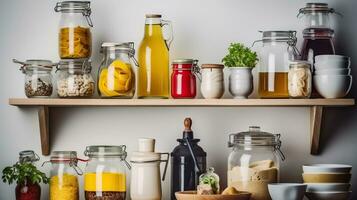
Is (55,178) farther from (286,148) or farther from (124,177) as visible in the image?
(286,148)

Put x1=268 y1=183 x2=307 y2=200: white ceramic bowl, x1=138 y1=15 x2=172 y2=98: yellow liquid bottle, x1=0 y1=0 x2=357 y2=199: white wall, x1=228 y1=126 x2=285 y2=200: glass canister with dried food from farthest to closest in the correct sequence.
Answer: x1=0 y1=0 x2=357 y2=199: white wall → x1=138 y1=15 x2=172 y2=98: yellow liquid bottle → x1=228 y1=126 x2=285 y2=200: glass canister with dried food → x1=268 y1=183 x2=307 y2=200: white ceramic bowl

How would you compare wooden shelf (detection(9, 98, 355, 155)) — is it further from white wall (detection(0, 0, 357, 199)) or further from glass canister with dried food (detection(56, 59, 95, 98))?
white wall (detection(0, 0, 357, 199))

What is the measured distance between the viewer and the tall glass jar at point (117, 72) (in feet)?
9.37

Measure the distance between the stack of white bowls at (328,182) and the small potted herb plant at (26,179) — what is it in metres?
0.91

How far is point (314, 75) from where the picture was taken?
2.91m

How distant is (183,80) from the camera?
2.90 metres

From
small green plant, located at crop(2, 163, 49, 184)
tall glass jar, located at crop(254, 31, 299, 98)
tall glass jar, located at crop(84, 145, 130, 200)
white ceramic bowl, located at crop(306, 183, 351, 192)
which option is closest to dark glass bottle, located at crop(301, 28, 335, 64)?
tall glass jar, located at crop(254, 31, 299, 98)

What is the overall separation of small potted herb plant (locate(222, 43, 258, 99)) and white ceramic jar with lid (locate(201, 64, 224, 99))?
0.04 m

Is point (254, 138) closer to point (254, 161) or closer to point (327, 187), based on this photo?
point (254, 161)

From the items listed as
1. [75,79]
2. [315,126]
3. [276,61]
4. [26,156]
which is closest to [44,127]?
[26,156]

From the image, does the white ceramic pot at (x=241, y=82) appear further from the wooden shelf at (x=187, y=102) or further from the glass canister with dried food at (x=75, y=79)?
the glass canister with dried food at (x=75, y=79)

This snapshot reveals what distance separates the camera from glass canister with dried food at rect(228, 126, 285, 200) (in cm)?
282

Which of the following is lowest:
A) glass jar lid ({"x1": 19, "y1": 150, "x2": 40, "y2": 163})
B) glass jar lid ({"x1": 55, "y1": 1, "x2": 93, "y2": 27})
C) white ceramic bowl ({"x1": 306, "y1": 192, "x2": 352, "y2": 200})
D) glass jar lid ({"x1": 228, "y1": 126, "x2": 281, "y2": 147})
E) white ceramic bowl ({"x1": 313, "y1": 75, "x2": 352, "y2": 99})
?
white ceramic bowl ({"x1": 306, "y1": 192, "x2": 352, "y2": 200})

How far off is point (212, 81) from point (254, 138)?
0.25 m
